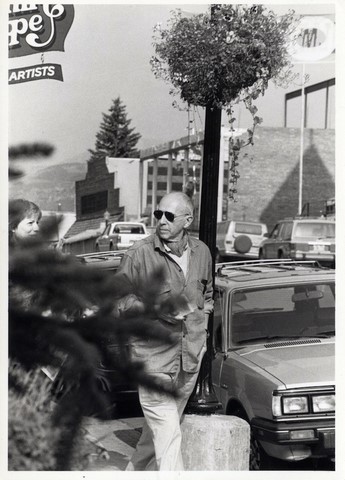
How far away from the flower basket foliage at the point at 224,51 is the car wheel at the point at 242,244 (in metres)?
18.2

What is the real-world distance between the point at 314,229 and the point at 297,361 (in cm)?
1427

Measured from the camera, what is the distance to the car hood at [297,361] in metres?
4.37

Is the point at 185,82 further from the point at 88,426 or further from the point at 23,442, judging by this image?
Result: the point at 88,426

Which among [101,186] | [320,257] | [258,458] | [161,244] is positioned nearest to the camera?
[161,244]

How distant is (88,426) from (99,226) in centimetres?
1906

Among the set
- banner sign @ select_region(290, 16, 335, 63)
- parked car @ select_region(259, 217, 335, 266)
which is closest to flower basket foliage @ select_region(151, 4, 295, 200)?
banner sign @ select_region(290, 16, 335, 63)

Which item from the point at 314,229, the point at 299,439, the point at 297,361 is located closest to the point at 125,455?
the point at 299,439

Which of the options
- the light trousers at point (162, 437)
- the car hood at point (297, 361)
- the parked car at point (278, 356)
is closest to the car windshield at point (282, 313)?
the parked car at point (278, 356)


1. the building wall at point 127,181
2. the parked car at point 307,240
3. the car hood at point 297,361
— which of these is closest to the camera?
the car hood at point 297,361

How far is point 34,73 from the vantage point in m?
4.48

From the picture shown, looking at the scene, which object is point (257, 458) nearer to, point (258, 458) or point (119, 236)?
point (258, 458)

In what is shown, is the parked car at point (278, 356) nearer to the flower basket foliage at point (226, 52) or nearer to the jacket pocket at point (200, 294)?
the jacket pocket at point (200, 294)

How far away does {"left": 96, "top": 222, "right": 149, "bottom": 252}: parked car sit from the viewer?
21.4m

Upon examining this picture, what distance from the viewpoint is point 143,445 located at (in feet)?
13.4
